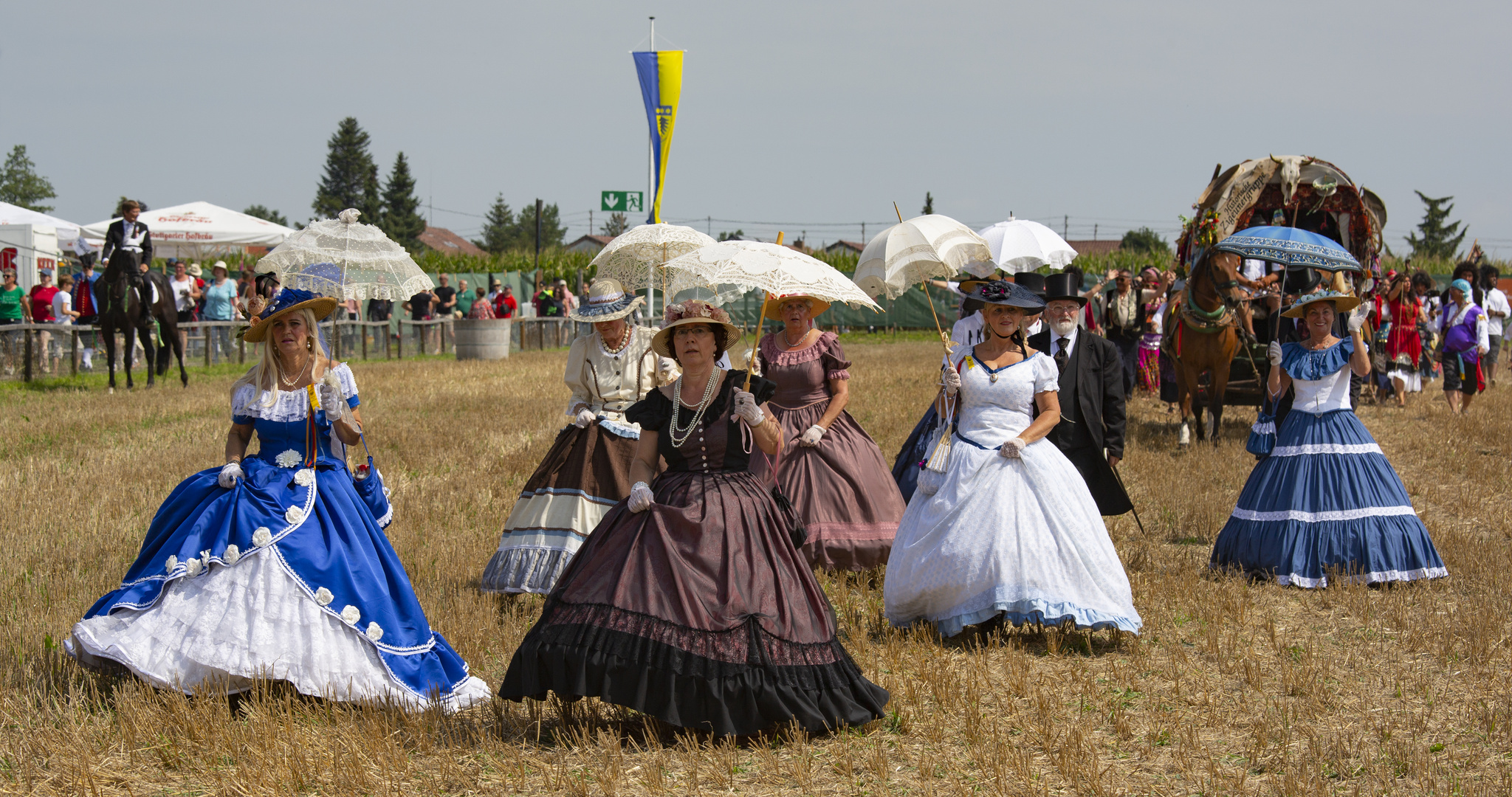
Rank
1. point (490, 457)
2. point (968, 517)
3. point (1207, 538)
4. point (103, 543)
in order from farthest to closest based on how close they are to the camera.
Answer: point (490, 457), point (1207, 538), point (103, 543), point (968, 517)

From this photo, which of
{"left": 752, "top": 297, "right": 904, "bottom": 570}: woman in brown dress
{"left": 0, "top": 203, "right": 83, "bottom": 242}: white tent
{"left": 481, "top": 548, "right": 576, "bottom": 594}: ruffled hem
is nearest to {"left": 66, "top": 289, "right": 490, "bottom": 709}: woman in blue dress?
{"left": 481, "top": 548, "right": 576, "bottom": 594}: ruffled hem

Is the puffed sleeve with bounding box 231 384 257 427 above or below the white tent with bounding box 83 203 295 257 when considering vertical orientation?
below

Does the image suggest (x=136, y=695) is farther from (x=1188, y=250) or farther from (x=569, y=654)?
(x=1188, y=250)

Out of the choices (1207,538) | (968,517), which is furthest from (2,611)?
(1207,538)

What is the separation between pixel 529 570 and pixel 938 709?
2704 mm

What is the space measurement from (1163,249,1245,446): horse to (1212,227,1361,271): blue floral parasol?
12.3 feet

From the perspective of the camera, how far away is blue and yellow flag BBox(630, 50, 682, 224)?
2197cm

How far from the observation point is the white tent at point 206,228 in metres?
31.5

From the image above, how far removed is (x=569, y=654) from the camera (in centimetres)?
446

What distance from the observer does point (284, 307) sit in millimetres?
5371

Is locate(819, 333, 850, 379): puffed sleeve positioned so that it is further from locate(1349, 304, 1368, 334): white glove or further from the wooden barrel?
the wooden barrel

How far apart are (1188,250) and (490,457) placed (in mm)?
7932

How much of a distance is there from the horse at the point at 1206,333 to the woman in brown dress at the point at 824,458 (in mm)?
6228

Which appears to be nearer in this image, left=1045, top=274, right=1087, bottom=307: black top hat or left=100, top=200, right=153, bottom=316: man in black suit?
left=1045, top=274, right=1087, bottom=307: black top hat
